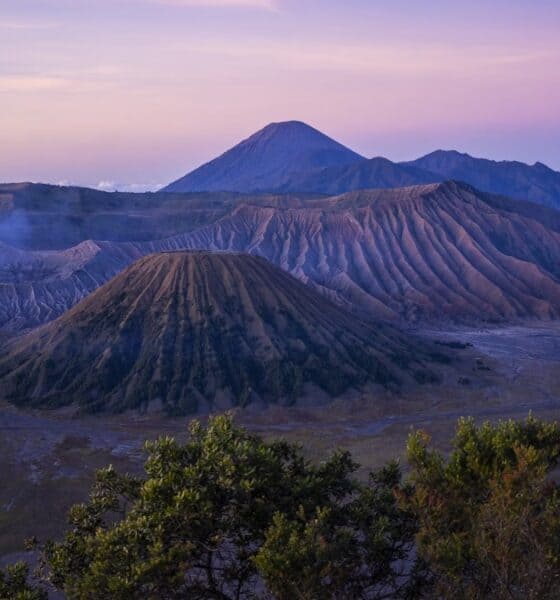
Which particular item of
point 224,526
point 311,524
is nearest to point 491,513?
point 311,524

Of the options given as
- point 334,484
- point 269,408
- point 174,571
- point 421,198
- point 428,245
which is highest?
point 421,198

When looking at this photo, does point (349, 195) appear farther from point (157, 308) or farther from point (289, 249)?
point (157, 308)

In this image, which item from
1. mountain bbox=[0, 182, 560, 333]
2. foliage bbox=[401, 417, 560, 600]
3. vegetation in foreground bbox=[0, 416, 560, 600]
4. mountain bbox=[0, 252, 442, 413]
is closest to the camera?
foliage bbox=[401, 417, 560, 600]

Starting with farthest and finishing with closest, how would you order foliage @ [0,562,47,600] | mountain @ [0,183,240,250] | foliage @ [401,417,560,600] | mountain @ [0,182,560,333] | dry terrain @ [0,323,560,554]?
mountain @ [0,183,240,250] → mountain @ [0,182,560,333] → dry terrain @ [0,323,560,554] → foliage @ [0,562,47,600] → foliage @ [401,417,560,600]

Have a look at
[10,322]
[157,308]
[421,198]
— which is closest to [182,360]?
[157,308]

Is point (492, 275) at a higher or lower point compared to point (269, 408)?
higher

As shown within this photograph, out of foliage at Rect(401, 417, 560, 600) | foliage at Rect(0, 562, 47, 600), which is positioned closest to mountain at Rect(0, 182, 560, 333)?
foliage at Rect(401, 417, 560, 600)

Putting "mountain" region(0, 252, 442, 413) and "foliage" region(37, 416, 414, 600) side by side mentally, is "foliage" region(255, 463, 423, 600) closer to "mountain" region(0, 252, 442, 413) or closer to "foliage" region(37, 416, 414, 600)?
"foliage" region(37, 416, 414, 600)

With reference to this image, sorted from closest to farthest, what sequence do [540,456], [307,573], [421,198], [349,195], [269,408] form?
[307,573]
[540,456]
[269,408]
[421,198]
[349,195]
